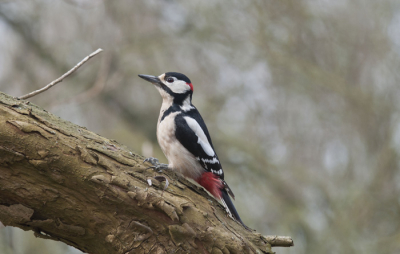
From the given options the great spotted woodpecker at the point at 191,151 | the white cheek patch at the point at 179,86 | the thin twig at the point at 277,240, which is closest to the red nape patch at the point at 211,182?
the great spotted woodpecker at the point at 191,151

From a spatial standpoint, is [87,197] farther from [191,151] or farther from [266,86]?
[266,86]

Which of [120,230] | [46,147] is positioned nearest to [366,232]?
[120,230]

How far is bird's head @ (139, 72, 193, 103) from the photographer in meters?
4.20

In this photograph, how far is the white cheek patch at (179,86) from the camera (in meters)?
4.22

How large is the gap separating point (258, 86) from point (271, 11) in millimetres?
1442

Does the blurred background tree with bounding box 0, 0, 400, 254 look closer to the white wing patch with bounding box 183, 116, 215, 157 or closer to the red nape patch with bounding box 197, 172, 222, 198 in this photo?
the white wing patch with bounding box 183, 116, 215, 157

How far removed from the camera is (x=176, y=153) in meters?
3.65

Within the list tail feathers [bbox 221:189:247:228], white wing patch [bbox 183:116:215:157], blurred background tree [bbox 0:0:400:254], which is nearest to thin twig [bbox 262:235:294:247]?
tail feathers [bbox 221:189:247:228]

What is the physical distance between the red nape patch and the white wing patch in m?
0.21

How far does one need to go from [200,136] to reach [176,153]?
A: 0.28m

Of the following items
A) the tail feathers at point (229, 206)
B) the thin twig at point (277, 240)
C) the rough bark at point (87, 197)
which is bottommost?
the rough bark at point (87, 197)

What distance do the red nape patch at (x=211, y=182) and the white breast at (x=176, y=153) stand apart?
0.19 feet

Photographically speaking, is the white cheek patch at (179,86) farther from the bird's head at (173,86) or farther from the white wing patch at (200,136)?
the white wing patch at (200,136)

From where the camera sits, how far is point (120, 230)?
2.35 m
